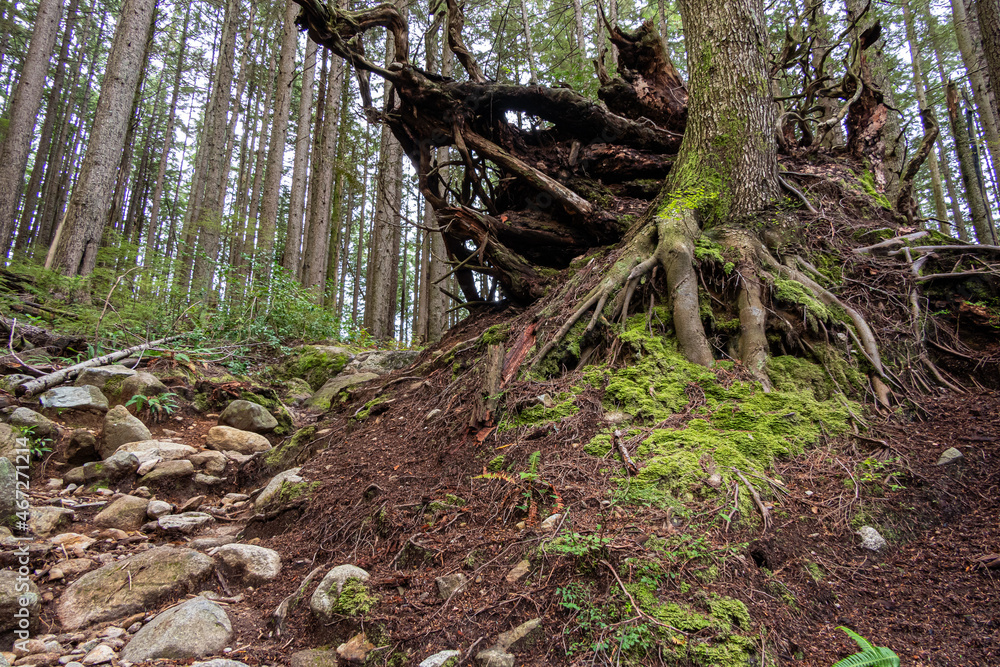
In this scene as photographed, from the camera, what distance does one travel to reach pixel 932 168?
44.3ft

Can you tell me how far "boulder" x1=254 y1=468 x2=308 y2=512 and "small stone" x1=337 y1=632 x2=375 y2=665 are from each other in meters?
1.65

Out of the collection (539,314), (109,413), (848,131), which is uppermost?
(848,131)

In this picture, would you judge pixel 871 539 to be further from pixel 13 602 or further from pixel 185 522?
pixel 185 522

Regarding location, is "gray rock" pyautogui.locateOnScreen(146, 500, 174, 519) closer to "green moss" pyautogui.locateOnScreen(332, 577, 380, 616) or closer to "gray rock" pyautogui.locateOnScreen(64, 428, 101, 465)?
"gray rock" pyautogui.locateOnScreen(64, 428, 101, 465)

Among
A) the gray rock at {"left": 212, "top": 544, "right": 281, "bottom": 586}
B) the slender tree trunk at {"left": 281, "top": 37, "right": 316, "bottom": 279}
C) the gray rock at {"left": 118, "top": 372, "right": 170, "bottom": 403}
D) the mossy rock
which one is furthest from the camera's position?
the slender tree trunk at {"left": 281, "top": 37, "right": 316, "bottom": 279}

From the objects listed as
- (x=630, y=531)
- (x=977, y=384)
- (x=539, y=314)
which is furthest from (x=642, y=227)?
(x=630, y=531)

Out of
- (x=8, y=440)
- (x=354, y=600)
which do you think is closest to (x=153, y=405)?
(x=8, y=440)

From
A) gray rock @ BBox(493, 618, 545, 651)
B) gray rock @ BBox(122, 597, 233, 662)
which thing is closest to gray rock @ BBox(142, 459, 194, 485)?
gray rock @ BBox(122, 597, 233, 662)

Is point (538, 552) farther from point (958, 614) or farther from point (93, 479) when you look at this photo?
point (93, 479)

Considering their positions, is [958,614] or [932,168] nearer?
[958,614]

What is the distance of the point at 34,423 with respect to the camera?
3887mm

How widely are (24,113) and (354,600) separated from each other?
567 inches

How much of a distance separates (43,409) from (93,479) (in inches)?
43.7

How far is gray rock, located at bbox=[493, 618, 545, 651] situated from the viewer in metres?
1.78
